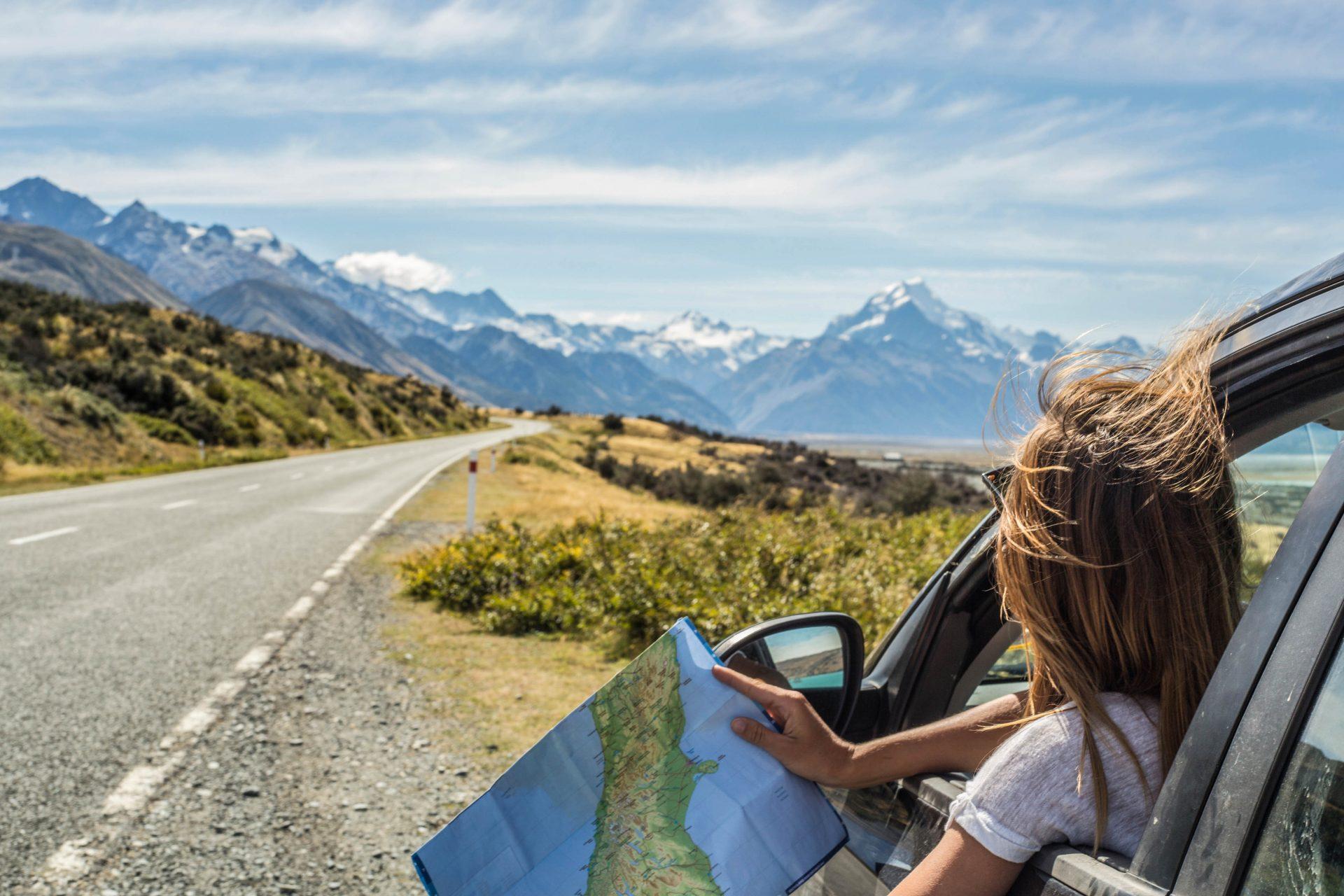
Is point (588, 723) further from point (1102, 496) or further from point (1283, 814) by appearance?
point (1283, 814)

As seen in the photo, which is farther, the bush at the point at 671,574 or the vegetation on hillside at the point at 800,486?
the vegetation on hillside at the point at 800,486

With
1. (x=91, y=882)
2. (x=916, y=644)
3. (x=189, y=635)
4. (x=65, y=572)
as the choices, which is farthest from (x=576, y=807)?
(x=65, y=572)

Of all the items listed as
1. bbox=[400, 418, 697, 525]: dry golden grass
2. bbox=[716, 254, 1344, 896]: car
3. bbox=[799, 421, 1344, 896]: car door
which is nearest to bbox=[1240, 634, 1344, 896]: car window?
bbox=[716, 254, 1344, 896]: car

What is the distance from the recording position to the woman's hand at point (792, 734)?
1.54m

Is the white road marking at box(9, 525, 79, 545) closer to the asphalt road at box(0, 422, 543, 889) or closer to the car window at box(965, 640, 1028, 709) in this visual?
the asphalt road at box(0, 422, 543, 889)

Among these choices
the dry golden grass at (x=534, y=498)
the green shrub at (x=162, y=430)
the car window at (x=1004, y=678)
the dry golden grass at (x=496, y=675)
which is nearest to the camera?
the car window at (x=1004, y=678)

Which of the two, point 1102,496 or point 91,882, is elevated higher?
point 1102,496

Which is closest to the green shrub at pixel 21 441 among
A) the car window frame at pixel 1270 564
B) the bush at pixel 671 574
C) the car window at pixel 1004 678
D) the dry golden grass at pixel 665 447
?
the bush at pixel 671 574

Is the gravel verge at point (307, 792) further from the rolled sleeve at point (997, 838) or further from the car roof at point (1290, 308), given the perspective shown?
the car roof at point (1290, 308)

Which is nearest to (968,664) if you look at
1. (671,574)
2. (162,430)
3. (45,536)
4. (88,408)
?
(671,574)

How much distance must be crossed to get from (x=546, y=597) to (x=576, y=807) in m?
7.11

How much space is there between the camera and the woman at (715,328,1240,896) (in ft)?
4.07

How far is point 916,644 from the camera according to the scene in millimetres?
2139

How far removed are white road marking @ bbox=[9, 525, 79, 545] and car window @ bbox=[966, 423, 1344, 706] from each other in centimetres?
1200
